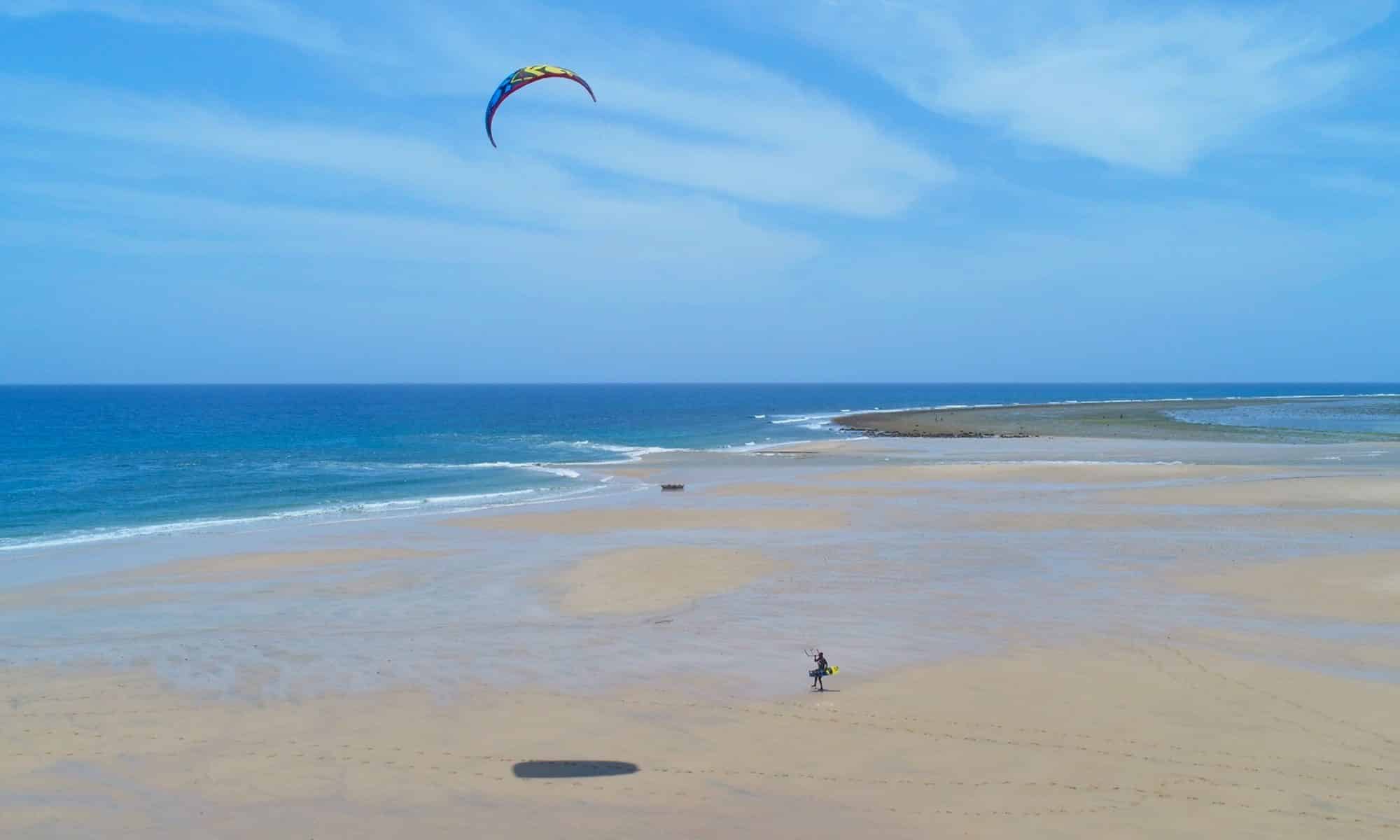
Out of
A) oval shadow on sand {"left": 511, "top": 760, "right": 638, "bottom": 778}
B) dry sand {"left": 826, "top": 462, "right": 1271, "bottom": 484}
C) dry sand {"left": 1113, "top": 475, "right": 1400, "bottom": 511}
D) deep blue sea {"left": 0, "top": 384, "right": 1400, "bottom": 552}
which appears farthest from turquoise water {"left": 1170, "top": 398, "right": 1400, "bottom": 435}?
oval shadow on sand {"left": 511, "top": 760, "right": 638, "bottom": 778}

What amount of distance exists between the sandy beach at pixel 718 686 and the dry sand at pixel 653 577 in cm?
12

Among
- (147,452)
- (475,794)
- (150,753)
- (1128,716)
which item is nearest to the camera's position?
(475,794)

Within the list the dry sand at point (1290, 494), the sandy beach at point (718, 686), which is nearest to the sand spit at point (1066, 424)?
the dry sand at point (1290, 494)

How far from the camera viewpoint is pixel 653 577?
66.8 feet

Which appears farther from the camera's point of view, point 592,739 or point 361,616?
point 361,616

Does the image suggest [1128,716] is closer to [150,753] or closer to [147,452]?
[150,753]

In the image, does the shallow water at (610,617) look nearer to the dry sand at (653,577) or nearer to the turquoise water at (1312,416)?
the dry sand at (653,577)

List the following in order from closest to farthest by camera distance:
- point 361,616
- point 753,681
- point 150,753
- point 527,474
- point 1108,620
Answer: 1. point 150,753
2. point 753,681
3. point 1108,620
4. point 361,616
5. point 527,474

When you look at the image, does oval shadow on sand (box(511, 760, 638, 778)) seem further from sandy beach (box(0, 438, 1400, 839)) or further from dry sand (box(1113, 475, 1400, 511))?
dry sand (box(1113, 475, 1400, 511))

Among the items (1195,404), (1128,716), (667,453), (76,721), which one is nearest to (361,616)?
(76,721)

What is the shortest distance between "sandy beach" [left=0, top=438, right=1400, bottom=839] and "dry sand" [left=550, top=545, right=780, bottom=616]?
0.41ft

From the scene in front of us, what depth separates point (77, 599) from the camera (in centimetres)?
1869

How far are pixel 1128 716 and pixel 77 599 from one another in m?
18.8

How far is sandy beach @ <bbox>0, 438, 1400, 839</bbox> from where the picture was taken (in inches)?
372
